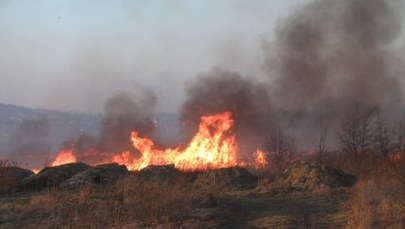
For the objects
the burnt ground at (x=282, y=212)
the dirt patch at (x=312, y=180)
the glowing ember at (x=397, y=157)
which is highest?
the glowing ember at (x=397, y=157)

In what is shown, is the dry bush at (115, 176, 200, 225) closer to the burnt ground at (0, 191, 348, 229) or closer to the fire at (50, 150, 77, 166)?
the burnt ground at (0, 191, 348, 229)

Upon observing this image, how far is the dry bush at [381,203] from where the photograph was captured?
11.6m

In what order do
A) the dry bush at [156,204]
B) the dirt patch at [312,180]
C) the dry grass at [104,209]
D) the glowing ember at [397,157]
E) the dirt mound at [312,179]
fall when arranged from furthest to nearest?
the dirt mound at [312,179], the dirt patch at [312,180], the glowing ember at [397,157], the dry bush at [156,204], the dry grass at [104,209]

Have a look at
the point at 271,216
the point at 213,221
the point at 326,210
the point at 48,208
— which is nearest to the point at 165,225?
the point at 213,221

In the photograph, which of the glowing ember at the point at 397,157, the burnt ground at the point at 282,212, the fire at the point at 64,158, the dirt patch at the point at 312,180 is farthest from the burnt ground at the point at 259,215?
the fire at the point at 64,158

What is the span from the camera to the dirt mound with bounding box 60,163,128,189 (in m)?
21.2

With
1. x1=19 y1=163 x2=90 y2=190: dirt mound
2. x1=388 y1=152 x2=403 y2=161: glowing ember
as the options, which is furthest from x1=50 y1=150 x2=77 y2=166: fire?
x1=388 y1=152 x2=403 y2=161: glowing ember

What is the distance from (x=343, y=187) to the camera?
1988 cm

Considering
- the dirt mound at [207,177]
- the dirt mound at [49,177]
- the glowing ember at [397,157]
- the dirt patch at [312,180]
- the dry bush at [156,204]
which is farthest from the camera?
the dirt mound at [49,177]

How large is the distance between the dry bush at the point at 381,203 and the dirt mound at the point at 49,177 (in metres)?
13.2

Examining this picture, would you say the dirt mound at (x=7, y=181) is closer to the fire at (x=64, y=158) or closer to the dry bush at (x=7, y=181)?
the dry bush at (x=7, y=181)

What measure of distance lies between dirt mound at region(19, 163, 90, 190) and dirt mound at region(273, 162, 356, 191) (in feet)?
32.9

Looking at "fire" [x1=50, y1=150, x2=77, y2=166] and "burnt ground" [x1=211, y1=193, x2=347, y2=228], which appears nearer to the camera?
"burnt ground" [x1=211, y1=193, x2=347, y2=228]

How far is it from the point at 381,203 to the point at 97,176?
13.2 metres
